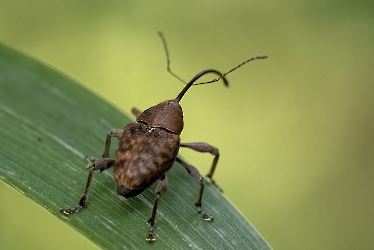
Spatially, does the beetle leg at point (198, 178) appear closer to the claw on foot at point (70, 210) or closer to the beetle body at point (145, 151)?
the beetle body at point (145, 151)

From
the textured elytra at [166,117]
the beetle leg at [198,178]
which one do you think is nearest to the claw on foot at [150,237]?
the beetle leg at [198,178]

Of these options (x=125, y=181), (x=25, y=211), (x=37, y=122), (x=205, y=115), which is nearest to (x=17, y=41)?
(x=37, y=122)

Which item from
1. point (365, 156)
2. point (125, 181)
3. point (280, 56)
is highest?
point (280, 56)

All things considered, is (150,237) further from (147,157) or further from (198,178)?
(198,178)

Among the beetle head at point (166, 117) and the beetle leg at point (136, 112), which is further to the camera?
the beetle leg at point (136, 112)

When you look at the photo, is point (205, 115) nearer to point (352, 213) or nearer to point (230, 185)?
point (230, 185)

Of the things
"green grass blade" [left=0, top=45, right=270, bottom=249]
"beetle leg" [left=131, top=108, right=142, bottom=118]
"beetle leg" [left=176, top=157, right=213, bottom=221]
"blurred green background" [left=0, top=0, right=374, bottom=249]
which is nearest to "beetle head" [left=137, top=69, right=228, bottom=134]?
"beetle leg" [left=176, top=157, right=213, bottom=221]
